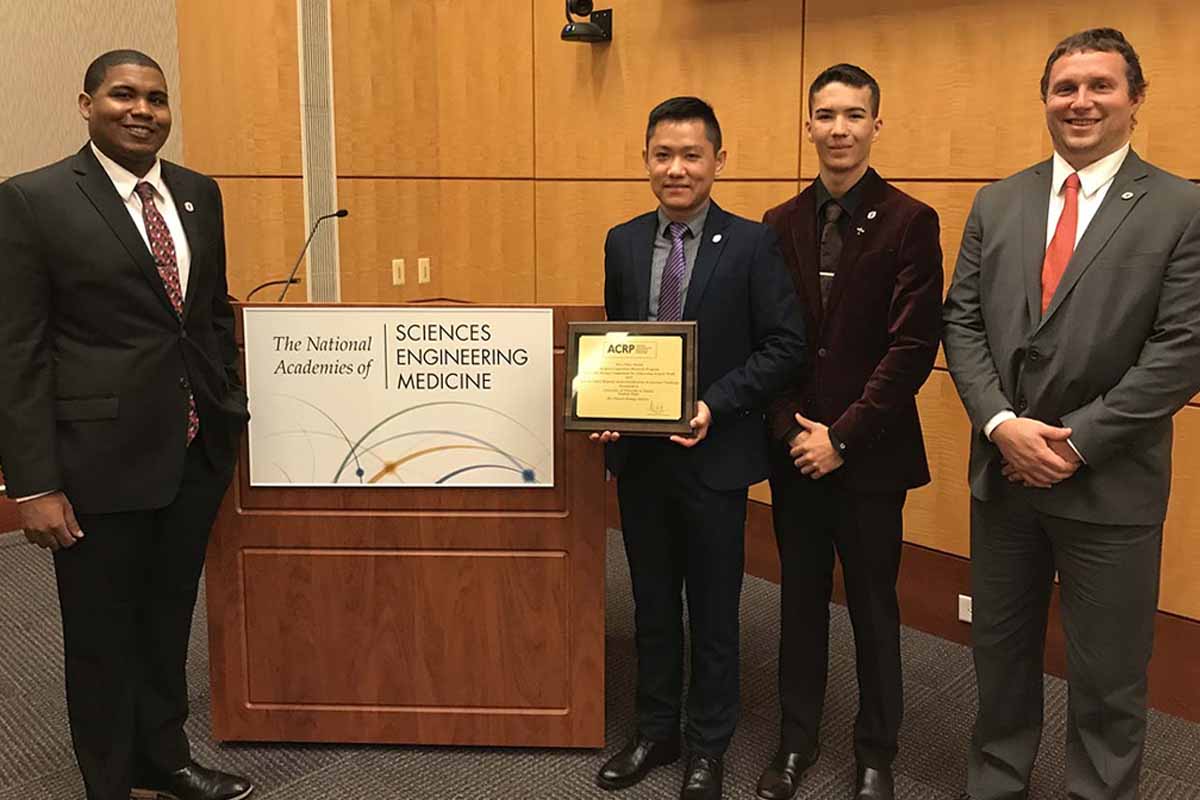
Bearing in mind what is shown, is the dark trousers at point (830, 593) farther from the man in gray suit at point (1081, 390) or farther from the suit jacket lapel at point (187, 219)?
the suit jacket lapel at point (187, 219)

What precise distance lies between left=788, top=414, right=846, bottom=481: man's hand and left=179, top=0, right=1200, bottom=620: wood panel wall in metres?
1.25

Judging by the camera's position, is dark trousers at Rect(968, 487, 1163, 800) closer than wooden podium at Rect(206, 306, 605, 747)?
Yes

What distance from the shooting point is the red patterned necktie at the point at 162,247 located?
221 cm

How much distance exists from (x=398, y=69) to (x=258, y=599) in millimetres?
3280

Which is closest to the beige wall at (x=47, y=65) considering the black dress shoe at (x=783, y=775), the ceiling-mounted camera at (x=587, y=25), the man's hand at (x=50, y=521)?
the ceiling-mounted camera at (x=587, y=25)

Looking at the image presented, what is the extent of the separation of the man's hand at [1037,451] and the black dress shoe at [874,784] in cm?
81

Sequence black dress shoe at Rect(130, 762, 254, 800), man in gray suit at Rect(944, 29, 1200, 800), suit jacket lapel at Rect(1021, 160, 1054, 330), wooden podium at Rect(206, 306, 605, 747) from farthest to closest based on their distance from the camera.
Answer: wooden podium at Rect(206, 306, 605, 747) < black dress shoe at Rect(130, 762, 254, 800) < suit jacket lapel at Rect(1021, 160, 1054, 330) < man in gray suit at Rect(944, 29, 1200, 800)

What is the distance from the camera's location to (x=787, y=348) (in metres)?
2.31

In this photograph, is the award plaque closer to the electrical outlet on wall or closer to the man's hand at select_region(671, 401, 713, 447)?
the man's hand at select_region(671, 401, 713, 447)

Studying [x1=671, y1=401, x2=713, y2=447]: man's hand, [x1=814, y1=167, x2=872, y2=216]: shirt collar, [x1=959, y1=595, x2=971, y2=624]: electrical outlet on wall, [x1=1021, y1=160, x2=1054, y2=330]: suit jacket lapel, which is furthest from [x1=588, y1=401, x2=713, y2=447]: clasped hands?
[x1=959, y1=595, x2=971, y2=624]: electrical outlet on wall

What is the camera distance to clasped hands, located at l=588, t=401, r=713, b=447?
7.51 ft

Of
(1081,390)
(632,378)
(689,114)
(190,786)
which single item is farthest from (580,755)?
(689,114)

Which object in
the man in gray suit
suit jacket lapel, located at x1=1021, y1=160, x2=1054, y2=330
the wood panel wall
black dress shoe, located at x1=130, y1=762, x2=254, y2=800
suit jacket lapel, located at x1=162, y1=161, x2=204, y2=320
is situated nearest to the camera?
the man in gray suit

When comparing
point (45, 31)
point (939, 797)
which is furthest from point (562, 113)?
point (939, 797)
